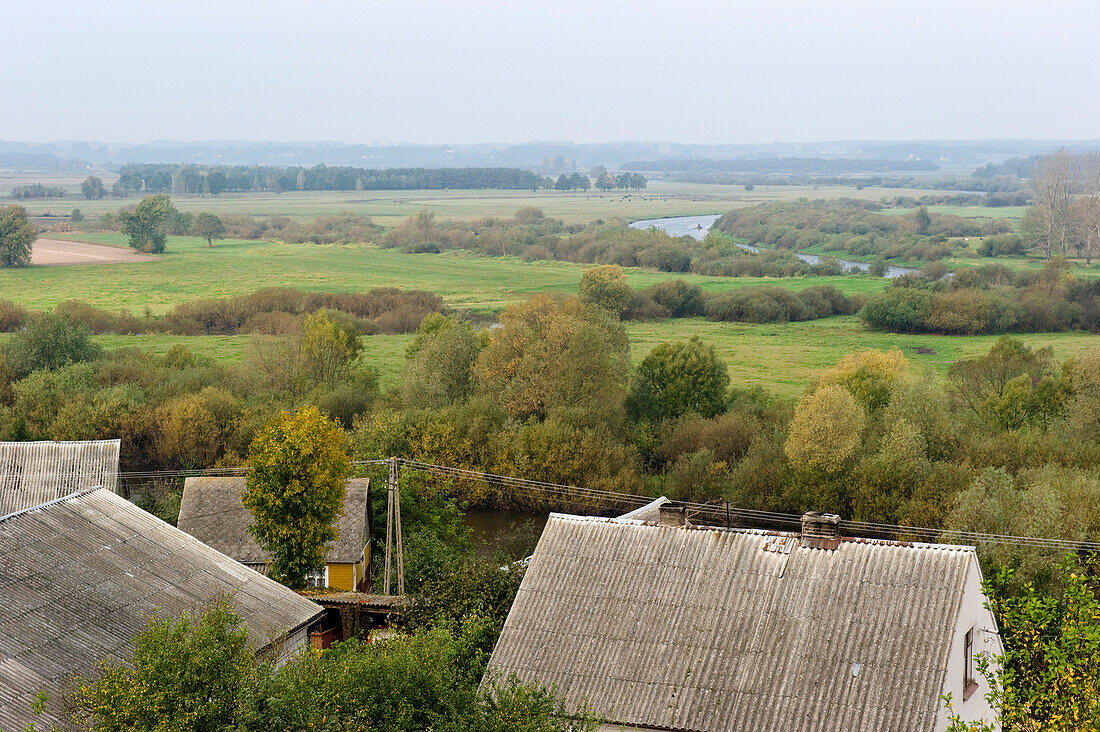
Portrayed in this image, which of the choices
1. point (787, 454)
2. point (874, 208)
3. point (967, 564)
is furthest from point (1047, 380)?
point (874, 208)

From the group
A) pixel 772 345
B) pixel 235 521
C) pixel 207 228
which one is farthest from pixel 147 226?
pixel 235 521

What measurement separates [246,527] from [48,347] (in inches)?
1179

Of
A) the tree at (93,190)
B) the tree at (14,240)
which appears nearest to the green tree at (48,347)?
the tree at (14,240)

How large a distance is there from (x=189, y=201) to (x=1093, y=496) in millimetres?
158586

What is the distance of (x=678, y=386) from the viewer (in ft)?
162

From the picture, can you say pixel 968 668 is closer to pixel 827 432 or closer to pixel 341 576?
pixel 341 576

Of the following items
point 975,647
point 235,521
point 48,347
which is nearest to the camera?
point 975,647

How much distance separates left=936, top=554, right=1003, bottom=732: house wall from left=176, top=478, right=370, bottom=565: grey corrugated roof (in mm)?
16370

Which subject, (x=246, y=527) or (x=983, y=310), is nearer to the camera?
(x=246, y=527)

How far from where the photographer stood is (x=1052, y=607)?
36.1 feet

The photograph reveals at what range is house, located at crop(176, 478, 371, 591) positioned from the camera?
28453 mm

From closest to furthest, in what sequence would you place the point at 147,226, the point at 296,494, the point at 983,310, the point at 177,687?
the point at 177,687
the point at 296,494
the point at 983,310
the point at 147,226

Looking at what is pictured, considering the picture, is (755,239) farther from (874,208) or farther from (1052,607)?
(1052,607)

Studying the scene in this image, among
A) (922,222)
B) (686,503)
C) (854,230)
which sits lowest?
(686,503)
